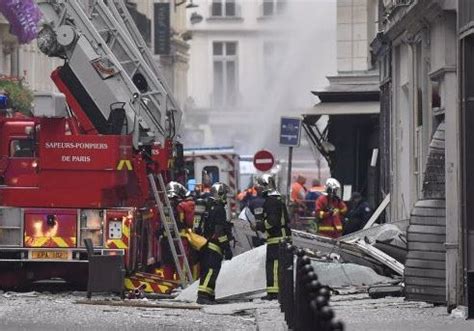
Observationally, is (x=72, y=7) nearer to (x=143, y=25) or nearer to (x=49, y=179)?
(x=49, y=179)

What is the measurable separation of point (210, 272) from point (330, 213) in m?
7.40

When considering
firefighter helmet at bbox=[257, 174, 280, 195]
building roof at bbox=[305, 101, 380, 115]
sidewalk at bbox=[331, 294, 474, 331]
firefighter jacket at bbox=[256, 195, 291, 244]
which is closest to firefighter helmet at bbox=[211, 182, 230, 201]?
firefighter helmet at bbox=[257, 174, 280, 195]

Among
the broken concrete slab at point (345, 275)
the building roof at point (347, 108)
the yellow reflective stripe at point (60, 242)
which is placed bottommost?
the broken concrete slab at point (345, 275)

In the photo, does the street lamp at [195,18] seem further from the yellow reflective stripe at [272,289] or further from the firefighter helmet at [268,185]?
the yellow reflective stripe at [272,289]

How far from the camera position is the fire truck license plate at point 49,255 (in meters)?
22.6

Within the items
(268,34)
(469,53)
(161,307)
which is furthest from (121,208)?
(268,34)

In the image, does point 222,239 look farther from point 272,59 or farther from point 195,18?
point 195,18

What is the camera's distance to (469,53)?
17719 millimetres

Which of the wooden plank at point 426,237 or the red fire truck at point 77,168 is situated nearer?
the wooden plank at point 426,237

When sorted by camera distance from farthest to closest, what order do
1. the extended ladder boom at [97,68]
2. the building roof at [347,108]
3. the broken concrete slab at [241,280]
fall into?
the building roof at [347,108]
the extended ladder boom at [97,68]
the broken concrete slab at [241,280]

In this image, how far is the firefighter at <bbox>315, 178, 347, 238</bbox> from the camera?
27.9m

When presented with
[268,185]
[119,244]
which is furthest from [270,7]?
[268,185]

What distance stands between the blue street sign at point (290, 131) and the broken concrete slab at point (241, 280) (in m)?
14.3

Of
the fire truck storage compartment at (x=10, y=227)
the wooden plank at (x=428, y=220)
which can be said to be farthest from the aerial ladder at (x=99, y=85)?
the wooden plank at (x=428, y=220)
